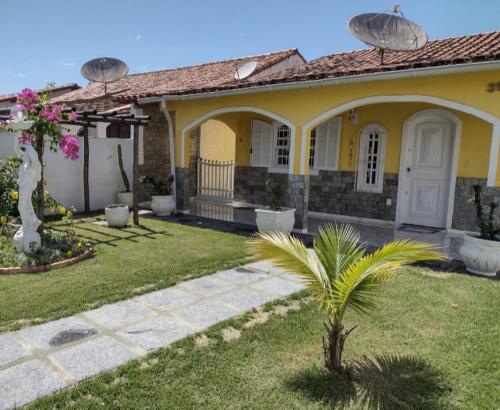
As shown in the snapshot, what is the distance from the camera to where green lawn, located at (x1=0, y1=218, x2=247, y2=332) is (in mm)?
4613

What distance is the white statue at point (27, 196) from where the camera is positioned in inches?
251

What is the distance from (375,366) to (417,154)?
24.8ft

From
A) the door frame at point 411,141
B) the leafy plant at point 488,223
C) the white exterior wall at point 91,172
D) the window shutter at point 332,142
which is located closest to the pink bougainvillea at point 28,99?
the white exterior wall at point 91,172

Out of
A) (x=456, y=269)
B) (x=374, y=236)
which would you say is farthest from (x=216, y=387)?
(x=374, y=236)

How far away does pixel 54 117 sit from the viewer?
21.5ft

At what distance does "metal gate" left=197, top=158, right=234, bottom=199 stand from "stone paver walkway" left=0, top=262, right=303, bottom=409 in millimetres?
8772

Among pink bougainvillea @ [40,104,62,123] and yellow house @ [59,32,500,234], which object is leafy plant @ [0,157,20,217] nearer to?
pink bougainvillea @ [40,104,62,123]

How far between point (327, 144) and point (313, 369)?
28.2ft

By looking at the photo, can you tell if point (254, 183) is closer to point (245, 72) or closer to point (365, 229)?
point (245, 72)

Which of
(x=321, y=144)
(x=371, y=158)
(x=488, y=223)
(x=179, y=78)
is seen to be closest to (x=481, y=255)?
(x=488, y=223)

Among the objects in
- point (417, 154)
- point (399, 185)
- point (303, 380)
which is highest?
point (417, 154)

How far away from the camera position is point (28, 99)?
646cm

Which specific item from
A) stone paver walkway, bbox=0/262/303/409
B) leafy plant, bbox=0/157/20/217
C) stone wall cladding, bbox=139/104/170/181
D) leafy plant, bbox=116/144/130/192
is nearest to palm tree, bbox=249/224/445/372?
stone paver walkway, bbox=0/262/303/409

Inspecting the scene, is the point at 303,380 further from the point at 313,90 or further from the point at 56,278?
the point at 313,90
